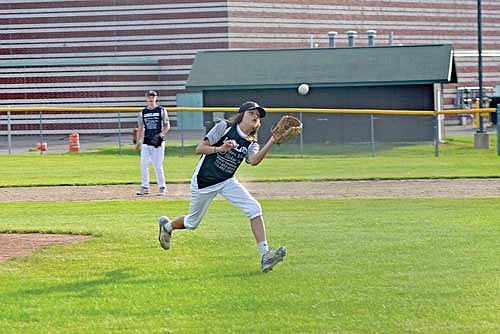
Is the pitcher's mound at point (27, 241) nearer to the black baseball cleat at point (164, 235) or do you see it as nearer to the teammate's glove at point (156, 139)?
the black baseball cleat at point (164, 235)

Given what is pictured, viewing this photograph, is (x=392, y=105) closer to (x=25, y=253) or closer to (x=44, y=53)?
(x=44, y=53)

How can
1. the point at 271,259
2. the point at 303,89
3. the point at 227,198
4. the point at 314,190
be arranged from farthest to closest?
1. the point at 303,89
2. the point at 314,190
3. the point at 227,198
4. the point at 271,259

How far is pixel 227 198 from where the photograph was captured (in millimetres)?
11297

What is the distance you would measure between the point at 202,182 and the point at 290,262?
3.93 ft

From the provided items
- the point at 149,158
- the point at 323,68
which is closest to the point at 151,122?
the point at 149,158

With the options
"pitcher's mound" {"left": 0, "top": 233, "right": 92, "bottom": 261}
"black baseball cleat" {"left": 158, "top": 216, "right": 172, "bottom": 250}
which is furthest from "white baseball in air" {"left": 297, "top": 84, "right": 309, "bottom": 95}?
"black baseball cleat" {"left": 158, "top": 216, "right": 172, "bottom": 250}

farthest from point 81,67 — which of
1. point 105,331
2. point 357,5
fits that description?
point 105,331

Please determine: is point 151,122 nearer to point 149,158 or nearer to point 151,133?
point 151,133

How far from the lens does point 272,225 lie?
14938 millimetres

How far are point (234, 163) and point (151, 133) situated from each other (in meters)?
9.39

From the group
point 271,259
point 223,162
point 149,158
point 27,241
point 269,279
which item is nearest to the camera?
point 269,279

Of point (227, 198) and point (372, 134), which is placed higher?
point (227, 198)

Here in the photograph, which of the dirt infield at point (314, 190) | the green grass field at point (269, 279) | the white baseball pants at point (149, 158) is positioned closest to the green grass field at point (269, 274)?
the green grass field at point (269, 279)

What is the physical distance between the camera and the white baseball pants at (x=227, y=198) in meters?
11.1
